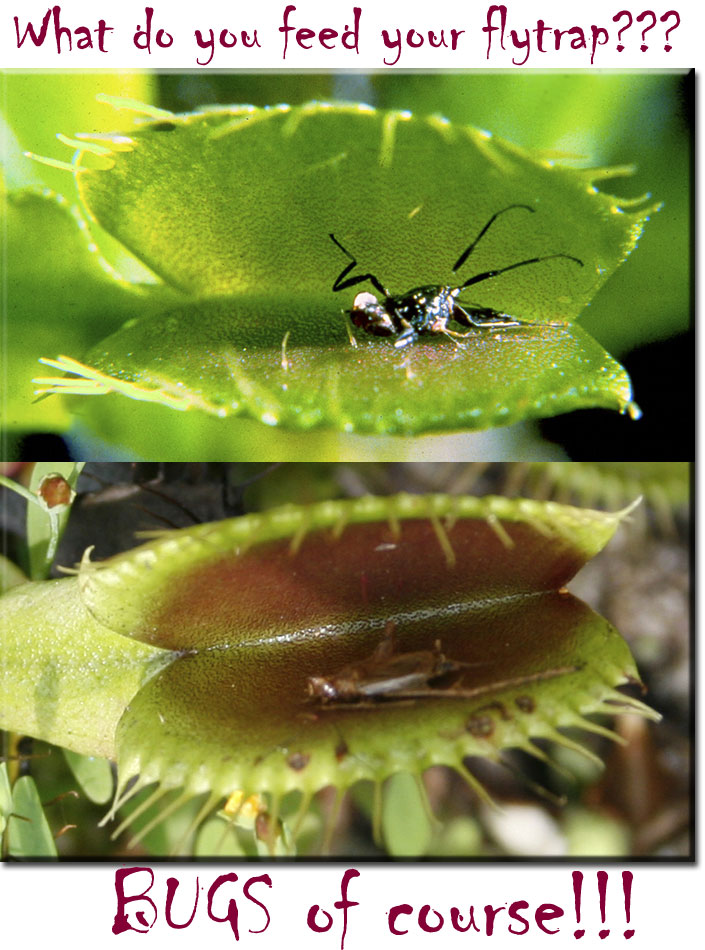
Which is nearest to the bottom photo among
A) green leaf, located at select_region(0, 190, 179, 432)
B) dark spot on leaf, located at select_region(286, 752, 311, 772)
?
dark spot on leaf, located at select_region(286, 752, 311, 772)

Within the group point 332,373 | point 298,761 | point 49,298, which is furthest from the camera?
point 49,298

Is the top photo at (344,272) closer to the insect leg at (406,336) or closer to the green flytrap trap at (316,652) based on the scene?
the insect leg at (406,336)

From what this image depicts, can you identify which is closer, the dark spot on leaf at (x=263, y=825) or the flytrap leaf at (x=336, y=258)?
the flytrap leaf at (x=336, y=258)
